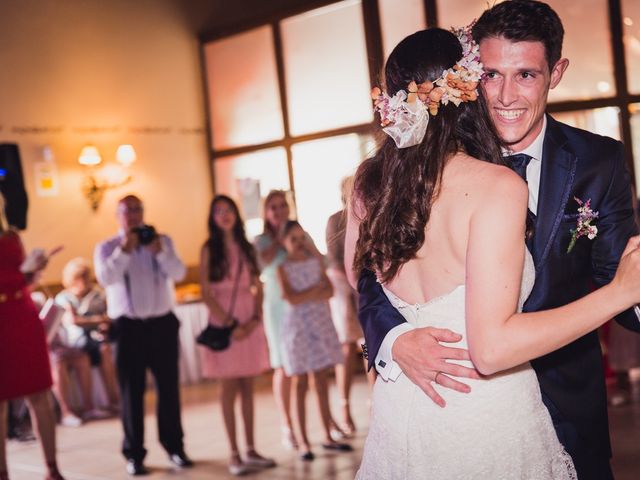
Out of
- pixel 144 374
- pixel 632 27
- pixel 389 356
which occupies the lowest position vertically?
pixel 144 374

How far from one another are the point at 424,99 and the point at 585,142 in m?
0.54

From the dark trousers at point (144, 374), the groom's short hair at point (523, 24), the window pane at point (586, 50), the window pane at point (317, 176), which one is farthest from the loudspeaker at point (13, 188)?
the groom's short hair at point (523, 24)

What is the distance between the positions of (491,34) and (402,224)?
0.63 meters

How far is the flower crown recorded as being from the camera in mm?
1686

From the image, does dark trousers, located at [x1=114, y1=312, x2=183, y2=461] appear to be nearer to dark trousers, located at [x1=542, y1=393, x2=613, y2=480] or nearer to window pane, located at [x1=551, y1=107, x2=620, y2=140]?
dark trousers, located at [x1=542, y1=393, x2=613, y2=480]

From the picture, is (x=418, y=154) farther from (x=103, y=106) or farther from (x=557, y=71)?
(x=103, y=106)

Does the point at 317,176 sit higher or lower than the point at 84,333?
higher

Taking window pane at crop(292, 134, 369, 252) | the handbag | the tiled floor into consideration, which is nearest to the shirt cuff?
the tiled floor

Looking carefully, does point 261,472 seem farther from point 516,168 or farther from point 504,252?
point 504,252

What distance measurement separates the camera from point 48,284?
8.43 meters

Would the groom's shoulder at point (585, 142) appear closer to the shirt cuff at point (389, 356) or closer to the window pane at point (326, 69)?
the shirt cuff at point (389, 356)

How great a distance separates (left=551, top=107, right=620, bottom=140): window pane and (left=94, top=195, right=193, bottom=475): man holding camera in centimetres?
436

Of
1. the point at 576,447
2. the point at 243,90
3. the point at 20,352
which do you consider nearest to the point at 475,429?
the point at 576,447

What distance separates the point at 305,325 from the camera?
5258 mm
